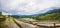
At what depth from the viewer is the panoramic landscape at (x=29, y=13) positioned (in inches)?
76.0

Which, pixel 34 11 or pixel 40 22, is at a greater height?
pixel 34 11

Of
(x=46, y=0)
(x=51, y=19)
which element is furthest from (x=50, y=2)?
(x=51, y=19)

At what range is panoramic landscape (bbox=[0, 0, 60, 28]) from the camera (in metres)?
1.93

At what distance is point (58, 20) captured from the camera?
1.91 metres

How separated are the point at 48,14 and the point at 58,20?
0.53ft

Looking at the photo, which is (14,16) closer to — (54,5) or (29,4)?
(29,4)

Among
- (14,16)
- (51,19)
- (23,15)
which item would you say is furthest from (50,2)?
(14,16)

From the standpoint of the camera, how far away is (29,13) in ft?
6.51

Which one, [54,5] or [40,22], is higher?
[54,5]

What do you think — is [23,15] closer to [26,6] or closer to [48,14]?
[26,6]

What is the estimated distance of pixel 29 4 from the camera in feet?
6.51

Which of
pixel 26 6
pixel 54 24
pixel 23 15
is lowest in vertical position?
pixel 54 24

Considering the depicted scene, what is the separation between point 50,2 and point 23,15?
0.43 meters

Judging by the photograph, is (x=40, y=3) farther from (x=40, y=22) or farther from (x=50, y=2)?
(x=40, y=22)
